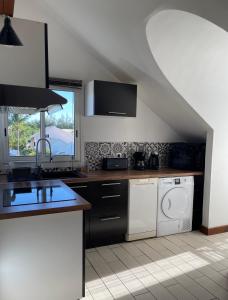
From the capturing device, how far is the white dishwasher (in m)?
3.12

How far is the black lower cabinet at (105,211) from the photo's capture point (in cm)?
290

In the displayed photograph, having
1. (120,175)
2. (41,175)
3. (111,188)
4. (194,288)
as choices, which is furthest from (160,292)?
(41,175)

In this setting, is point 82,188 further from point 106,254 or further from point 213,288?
point 213,288

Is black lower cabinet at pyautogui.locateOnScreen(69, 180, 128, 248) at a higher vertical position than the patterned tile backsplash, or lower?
lower

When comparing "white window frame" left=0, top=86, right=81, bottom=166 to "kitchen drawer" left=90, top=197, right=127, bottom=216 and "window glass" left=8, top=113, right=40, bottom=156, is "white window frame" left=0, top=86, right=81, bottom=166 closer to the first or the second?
"window glass" left=8, top=113, right=40, bottom=156

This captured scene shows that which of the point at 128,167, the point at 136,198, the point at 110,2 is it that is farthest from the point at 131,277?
the point at 110,2

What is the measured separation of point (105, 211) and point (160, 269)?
91 centimetres

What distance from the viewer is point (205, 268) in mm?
2572

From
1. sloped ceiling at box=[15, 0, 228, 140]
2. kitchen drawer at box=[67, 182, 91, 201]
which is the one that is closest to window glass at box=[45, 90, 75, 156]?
sloped ceiling at box=[15, 0, 228, 140]

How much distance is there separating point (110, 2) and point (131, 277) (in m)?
2.59

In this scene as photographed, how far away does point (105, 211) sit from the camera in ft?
9.88

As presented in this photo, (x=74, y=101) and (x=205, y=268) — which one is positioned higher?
(x=74, y=101)

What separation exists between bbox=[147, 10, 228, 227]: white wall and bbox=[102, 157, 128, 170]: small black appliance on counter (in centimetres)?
119

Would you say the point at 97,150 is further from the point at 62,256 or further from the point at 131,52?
the point at 62,256
